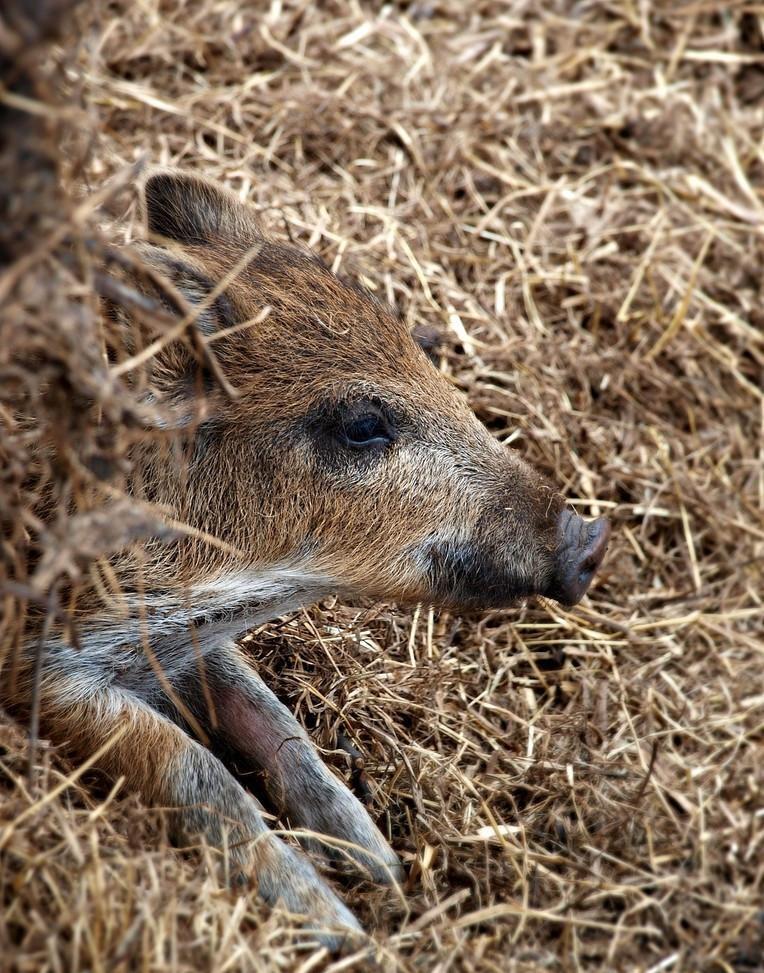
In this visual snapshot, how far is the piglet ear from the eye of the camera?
13.0ft

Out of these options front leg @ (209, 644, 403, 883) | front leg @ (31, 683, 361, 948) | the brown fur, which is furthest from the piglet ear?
front leg @ (31, 683, 361, 948)

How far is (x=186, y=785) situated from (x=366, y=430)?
1057 millimetres

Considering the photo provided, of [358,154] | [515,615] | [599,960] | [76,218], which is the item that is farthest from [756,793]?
[358,154]

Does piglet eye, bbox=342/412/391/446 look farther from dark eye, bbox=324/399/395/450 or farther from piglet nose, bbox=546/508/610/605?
piglet nose, bbox=546/508/610/605

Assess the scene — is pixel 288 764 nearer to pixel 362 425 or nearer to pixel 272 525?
pixel 272 525

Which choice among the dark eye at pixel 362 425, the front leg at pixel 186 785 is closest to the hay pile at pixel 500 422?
the front leg at pixel 186 785

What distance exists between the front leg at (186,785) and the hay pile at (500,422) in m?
0.10

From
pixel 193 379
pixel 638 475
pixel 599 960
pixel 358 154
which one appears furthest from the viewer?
pixel 358 154

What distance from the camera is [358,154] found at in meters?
5.90

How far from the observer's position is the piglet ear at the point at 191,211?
3.96 metres

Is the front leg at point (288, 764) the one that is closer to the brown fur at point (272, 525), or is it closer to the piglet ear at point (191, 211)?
the brown fur at point (272, 525)

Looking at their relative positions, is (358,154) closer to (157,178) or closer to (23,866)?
(157,178)

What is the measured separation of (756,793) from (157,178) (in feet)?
8.01

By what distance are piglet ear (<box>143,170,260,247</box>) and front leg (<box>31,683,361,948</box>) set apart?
1364 mm
